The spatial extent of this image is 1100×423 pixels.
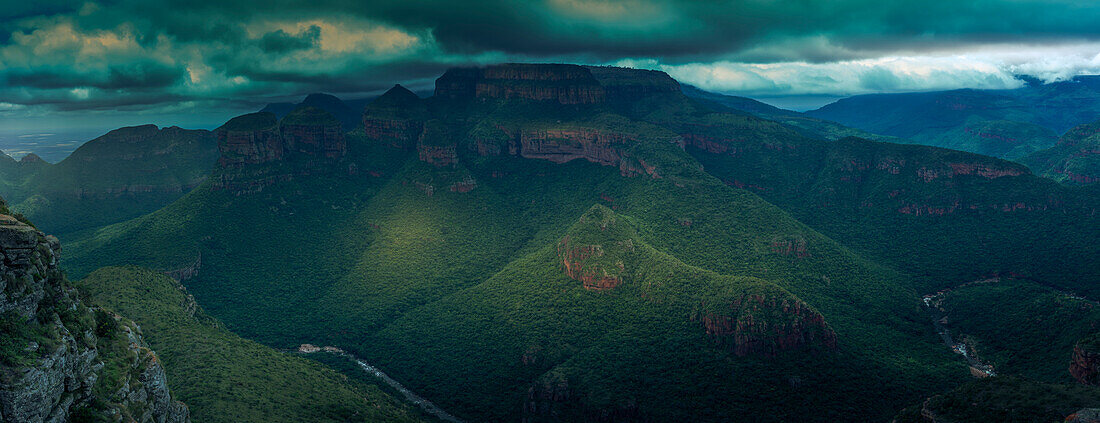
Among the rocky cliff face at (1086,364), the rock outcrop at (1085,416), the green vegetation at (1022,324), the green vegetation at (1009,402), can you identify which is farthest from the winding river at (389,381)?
the green vegetation at (1022,324)

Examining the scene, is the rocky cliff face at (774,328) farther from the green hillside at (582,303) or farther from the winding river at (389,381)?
the winding river at (389,381)

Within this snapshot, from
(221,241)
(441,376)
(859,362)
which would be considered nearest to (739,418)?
(859,362)

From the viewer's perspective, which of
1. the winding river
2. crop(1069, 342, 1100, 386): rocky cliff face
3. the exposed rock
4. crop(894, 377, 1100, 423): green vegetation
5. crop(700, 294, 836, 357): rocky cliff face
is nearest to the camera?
crop(894, 377, 1100, 423): green vegetation

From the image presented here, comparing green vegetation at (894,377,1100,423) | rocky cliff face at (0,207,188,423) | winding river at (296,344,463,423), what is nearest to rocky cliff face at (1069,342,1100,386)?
green vegetation at (894,377,1100,423)

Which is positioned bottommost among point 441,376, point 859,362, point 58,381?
point 441,376

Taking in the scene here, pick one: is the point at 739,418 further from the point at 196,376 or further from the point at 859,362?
the point at 196,376

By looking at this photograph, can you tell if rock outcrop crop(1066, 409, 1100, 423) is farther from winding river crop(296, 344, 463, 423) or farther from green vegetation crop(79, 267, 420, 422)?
winding river crop(296, 344, 463, 423)

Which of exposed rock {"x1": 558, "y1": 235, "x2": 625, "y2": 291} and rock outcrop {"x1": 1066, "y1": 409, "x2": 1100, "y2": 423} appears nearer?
rock outcrop {"x1": 1066, "y1": 409, "x2": 1100, "y2": 423}
